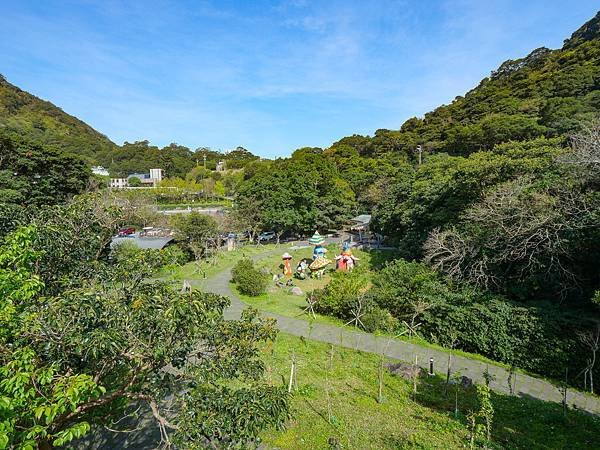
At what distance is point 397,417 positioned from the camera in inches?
314

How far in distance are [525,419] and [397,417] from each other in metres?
3.04

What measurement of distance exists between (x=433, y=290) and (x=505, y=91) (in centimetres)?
5182

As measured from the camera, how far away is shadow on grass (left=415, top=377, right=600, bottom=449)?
7129 millimetres

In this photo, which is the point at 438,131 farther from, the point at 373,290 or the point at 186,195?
the point at 373,290

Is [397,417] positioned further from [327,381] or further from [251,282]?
[251,282]

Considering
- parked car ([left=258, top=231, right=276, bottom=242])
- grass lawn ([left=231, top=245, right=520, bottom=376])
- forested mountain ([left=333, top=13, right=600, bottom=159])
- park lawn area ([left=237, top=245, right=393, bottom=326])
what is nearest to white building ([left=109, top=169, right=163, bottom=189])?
parked car ([left=258, top=231, right=276, bottom=242])

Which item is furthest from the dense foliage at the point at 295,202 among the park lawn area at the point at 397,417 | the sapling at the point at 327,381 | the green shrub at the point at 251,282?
the park lawn area at the point at 397,417

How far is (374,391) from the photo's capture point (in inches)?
365

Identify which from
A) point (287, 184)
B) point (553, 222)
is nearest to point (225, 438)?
point (553, 222)

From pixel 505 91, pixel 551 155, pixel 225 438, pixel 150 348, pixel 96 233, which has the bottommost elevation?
pixel 225 438

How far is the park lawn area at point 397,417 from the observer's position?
23.1 feet

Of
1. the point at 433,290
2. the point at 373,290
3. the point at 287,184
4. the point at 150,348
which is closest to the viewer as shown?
the point at 150,348

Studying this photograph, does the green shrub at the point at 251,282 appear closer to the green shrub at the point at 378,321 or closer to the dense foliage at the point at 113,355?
the green shrub at the point at 378,321

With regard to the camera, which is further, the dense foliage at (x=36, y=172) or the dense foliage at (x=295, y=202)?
the dense foliage at (x=295, y=202)
